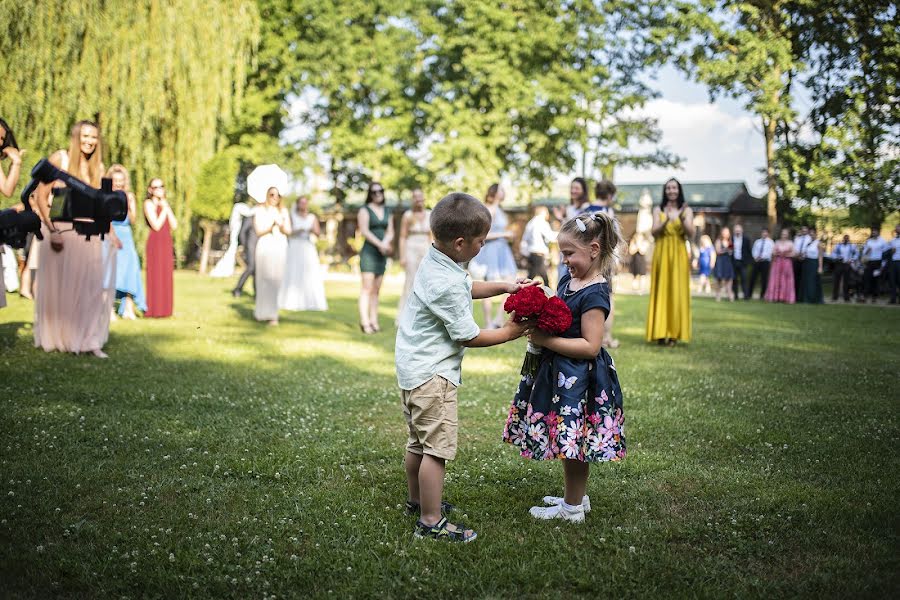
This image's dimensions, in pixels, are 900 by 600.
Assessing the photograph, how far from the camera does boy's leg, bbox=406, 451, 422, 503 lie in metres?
4.32

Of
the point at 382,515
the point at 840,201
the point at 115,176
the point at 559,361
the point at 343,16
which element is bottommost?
the point at 382,515

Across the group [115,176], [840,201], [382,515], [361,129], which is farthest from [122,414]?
[361,129]

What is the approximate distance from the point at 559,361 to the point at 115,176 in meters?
10.4

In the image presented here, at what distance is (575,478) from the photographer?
14.3 feet

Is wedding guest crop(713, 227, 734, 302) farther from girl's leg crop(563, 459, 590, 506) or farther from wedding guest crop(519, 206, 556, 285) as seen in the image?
girl's leg crop(563, 459, 590, 506)

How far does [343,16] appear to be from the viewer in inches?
1531

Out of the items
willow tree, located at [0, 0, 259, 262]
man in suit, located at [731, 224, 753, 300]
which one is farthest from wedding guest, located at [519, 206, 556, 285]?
man in suit, located at [731, 224, 753, 300]

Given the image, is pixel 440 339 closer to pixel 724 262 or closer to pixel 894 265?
pixel 724 262

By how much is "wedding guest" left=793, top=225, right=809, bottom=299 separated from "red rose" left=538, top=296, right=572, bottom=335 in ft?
74.1

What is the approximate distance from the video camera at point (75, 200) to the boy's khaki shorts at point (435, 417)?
3.56 meters

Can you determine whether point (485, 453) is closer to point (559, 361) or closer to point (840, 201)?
point (559, 361)

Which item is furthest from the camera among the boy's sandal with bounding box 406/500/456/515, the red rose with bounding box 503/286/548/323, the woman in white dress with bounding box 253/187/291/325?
the woman in white dress with bounding box 253/187/291/325

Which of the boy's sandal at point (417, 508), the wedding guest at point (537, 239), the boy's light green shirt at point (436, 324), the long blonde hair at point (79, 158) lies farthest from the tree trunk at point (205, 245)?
the boy's light green shirt at point (436, 324)

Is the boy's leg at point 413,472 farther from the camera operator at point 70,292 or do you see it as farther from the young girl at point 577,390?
the camera operator at point 70,292
